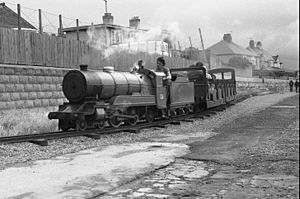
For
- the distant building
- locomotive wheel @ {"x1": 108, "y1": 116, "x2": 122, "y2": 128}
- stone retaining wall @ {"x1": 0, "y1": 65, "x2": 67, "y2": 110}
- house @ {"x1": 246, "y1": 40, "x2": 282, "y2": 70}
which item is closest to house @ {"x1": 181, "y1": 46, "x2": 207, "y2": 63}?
the distant building

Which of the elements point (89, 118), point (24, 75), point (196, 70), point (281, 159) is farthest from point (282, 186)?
point (196, 70)

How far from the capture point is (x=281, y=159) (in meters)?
8.08

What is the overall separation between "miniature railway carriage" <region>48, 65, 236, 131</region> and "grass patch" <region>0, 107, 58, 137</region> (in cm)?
139

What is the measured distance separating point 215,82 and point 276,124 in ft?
27.6

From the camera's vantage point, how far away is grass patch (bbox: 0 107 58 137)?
545 inches

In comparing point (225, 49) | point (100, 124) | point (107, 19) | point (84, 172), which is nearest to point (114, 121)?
point (100, 124)

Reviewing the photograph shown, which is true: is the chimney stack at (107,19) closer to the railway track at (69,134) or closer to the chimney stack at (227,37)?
the railway track at (69,134)

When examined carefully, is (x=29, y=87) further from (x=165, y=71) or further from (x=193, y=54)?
(x=193, y=54)

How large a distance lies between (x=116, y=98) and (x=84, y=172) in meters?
6.32

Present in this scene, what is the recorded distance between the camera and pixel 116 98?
13.6 m


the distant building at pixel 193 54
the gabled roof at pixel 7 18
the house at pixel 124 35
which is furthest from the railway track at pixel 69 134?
the distant building at pixel 193 54

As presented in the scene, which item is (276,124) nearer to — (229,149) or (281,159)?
(229,149)

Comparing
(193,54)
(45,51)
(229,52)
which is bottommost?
(45,51)

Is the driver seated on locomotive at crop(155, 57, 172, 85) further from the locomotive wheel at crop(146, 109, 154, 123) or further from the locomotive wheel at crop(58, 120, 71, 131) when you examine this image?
the locomotive wheel at crop(58, 120, 71, 131)
